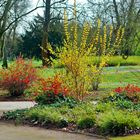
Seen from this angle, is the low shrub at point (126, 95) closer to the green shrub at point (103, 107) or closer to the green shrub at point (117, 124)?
the green shrub at point (103, 107)

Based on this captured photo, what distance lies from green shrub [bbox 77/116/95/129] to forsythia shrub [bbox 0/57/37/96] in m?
8.80

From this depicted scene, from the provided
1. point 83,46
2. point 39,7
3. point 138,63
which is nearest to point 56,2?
point 39,7

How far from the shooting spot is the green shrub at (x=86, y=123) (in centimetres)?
1153

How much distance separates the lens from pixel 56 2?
42781 mm

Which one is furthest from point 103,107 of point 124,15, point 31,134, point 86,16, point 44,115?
point 124,15

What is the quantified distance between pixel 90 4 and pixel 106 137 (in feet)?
108

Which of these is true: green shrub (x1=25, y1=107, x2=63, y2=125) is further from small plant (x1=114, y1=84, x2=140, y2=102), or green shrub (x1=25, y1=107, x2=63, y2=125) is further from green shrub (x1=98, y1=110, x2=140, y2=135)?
small plant (x1=114, y1=84, x2=140, y2=102)

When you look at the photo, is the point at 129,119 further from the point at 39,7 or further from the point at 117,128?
the point at 39,7

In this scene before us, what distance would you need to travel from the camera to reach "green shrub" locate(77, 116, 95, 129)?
11531mm

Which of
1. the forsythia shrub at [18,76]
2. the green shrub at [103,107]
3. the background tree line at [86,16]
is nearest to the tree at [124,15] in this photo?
the background tree line at [86,16]

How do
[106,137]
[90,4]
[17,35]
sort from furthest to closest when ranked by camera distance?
[17,35] → [90,4] → [106,137]

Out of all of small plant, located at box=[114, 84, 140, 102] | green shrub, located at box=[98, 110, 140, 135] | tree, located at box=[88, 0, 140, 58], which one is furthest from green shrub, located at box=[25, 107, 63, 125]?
tree, located at box=[88, 0, 140, 58]

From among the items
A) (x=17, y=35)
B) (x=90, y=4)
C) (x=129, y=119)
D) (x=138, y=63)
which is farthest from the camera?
(x=17, y=35)

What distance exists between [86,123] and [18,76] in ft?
29.6
